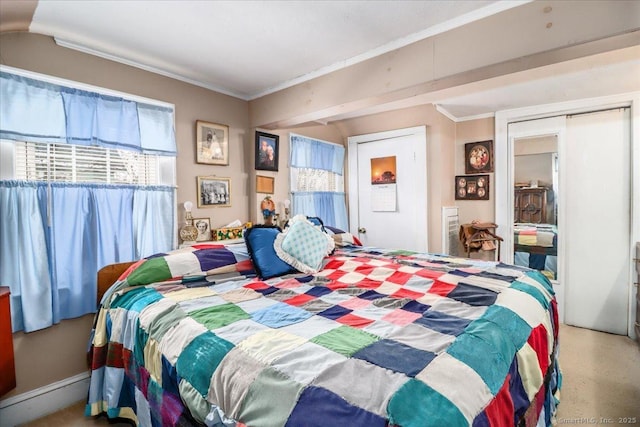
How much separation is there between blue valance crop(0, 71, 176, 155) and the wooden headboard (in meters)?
0.86

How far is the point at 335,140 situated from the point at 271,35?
7.32 ft

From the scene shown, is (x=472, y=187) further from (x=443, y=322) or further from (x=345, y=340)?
(x=345, y=340)

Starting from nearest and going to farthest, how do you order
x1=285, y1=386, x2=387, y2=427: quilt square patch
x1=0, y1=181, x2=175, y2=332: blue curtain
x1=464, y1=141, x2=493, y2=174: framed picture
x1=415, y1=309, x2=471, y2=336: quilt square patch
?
x1=285, y1=386, x2=387, y2=427: quilt square patch, x1=415, y1=309, x2=471, y2=336: quilt square patch, x1=0, y1=181, x2=175, y2=332: blue curtain, x1=464, y1=141, x2=493, y2=174: framed picture

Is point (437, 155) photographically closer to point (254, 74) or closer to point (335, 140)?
point (335, 140)

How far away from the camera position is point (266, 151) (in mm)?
3248

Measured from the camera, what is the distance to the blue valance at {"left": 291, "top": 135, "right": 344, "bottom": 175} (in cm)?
360

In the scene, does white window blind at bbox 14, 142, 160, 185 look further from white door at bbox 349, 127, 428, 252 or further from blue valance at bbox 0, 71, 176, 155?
white door at bbox 349, 127, 428, 252

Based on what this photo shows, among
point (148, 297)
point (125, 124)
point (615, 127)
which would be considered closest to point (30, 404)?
point (148, 297)

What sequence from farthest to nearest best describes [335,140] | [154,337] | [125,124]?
[335,140] < [125,124] < [154,337]

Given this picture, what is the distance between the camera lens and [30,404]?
1983 mm

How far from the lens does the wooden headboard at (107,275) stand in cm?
214

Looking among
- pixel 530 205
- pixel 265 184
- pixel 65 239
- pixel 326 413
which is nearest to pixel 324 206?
pixel 265 184

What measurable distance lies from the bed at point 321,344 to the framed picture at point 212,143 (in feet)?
3.23

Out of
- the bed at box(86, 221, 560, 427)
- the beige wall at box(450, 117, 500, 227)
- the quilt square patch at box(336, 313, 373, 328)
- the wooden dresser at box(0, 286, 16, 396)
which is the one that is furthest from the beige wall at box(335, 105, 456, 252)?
the wooden dresser at box(0, 286, 16, 396)
